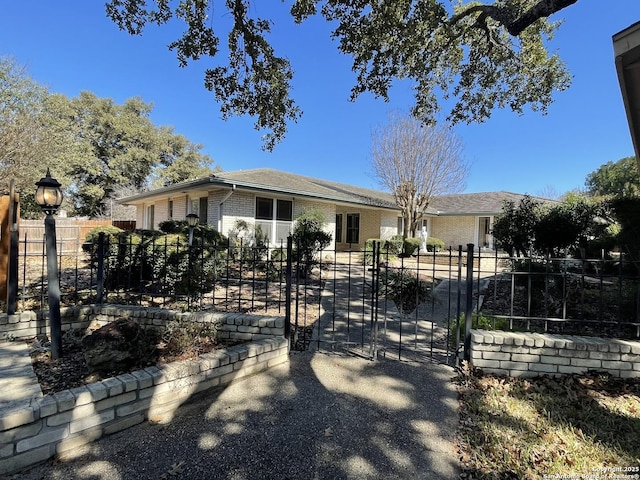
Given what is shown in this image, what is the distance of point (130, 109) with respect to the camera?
28.6m

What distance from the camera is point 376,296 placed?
408cm

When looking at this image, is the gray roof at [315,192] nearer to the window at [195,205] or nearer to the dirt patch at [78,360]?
the window at [195,205]

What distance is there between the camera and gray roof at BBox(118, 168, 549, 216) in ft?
37.2

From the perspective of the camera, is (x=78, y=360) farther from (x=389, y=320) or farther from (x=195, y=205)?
(x=195, y=205)

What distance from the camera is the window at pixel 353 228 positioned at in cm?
1975

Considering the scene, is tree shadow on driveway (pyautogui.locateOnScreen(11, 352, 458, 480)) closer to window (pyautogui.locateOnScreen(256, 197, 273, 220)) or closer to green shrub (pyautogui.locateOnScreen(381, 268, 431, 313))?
green shrub (pyautogui.locateOnScreen(381, 268, 431, 313))

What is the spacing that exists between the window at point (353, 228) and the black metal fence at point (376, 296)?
1111 centimetres

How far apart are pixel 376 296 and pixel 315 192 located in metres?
10.2

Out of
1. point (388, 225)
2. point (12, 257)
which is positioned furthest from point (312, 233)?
point (388, 225)

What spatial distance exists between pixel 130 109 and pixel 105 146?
4391mm

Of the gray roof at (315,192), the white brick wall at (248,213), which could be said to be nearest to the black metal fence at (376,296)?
the white brick wall at (248,213)

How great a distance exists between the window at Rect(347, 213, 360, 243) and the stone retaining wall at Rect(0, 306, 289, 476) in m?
16.1

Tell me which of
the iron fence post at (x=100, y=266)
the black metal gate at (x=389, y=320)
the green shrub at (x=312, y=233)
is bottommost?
the black metal gate at (x=389, y=320)

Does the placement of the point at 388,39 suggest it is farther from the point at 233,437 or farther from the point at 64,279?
the point at 64,279
